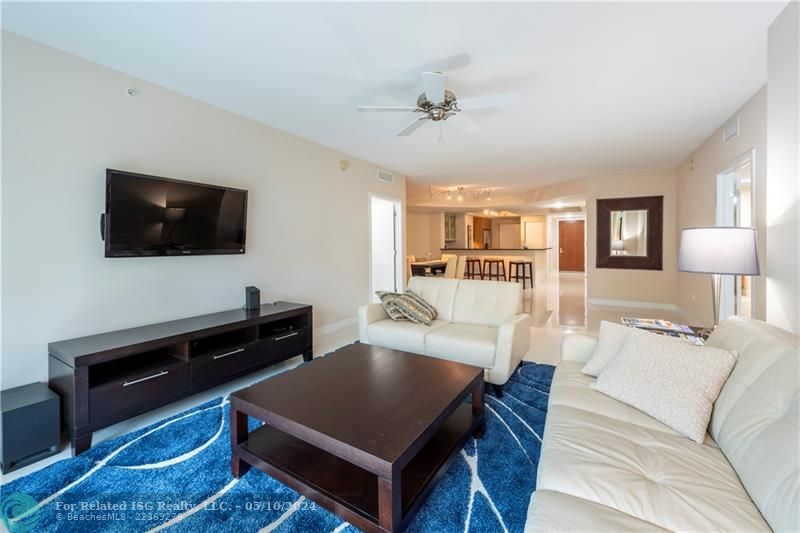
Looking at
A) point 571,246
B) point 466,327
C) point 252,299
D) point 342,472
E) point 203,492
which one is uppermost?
point 571,246

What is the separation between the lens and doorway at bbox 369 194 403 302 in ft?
20.5

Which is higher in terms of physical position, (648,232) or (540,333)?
(648,232)

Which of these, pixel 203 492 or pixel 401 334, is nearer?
pixel 203 492

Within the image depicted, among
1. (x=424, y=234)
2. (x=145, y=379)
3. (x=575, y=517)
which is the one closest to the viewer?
(x=575, y=517)

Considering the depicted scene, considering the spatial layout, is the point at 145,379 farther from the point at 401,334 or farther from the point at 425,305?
the point at 425,305

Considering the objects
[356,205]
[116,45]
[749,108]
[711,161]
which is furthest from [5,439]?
[711,161]

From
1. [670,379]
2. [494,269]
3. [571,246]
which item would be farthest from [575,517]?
[571,246]

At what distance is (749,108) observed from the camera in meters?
3.16

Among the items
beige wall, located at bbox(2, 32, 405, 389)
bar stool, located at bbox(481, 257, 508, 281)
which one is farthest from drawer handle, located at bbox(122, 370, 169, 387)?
bar stool, located at bbox(481, 257, 508, 281)

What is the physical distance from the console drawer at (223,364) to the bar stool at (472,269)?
6.99 m

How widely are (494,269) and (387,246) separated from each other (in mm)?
4101

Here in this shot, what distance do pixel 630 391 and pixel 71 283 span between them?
138 inches

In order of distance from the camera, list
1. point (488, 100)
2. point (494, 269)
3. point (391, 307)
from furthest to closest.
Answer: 1. point (494, 269)
2. point (391, 307)
3. point (488, 100)

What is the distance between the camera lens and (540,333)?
4.53m
